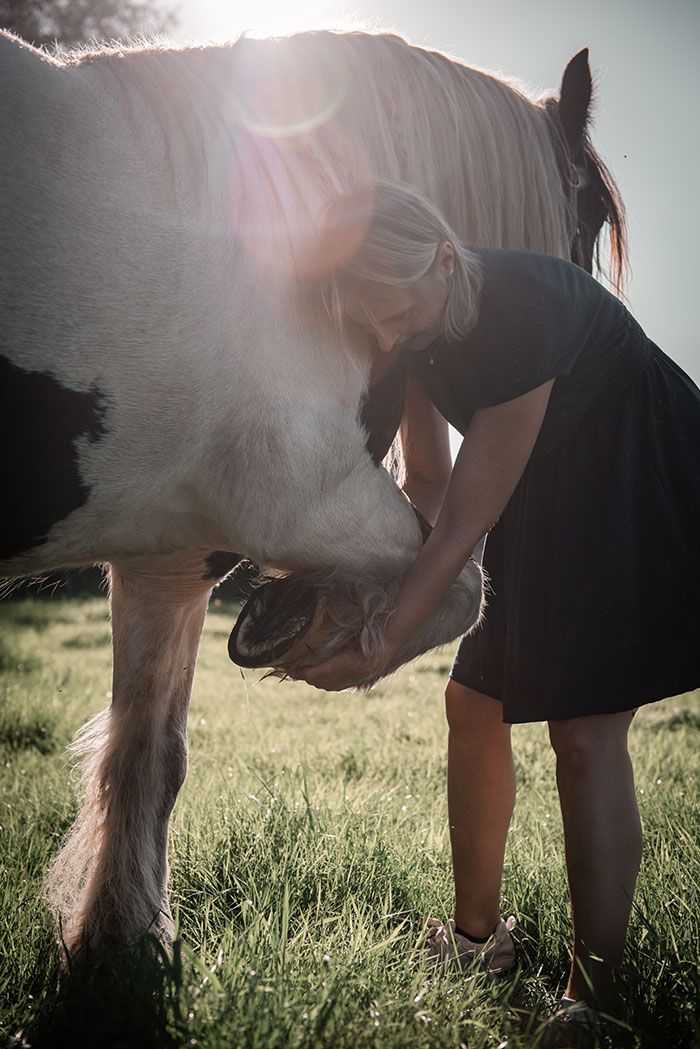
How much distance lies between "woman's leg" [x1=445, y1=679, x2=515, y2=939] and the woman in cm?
15

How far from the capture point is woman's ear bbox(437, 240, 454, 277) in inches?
62.0

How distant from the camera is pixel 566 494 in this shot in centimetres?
178

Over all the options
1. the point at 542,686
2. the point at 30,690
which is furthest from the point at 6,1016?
the point at 30,690

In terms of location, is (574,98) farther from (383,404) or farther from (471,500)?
(471,500)

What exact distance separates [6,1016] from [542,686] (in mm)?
1265

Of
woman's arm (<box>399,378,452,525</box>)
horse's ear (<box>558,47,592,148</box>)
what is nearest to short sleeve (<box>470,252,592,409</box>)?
woman's arm (<box>399,378,452,525</box>)

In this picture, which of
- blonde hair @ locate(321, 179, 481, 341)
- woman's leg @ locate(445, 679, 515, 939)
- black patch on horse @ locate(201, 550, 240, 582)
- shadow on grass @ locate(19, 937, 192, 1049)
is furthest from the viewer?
woman's leg @ locate(445, 679, 515, 939)

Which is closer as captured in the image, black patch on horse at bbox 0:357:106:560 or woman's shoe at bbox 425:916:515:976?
black patch on horse at bbox 0:357:106:560

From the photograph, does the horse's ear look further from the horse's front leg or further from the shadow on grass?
the shadow on grass

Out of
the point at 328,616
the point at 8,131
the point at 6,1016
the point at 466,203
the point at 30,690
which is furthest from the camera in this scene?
the point at 30,690

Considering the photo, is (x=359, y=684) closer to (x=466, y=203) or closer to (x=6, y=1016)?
(x=6, y=1016)

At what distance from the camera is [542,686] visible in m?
1.73

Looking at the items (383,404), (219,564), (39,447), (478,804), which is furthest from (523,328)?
(478,804)

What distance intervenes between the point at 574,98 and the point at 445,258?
0.90 m
